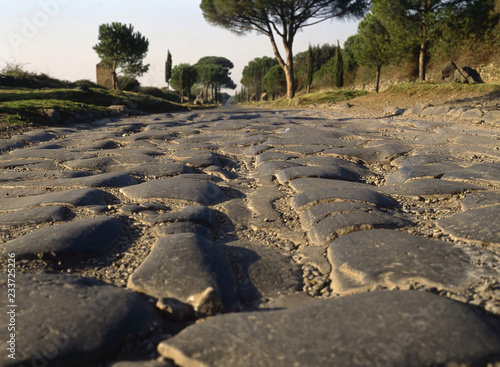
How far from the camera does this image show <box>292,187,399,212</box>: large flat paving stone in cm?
227

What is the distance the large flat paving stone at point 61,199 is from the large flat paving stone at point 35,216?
0.38 feet

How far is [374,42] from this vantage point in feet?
60.3

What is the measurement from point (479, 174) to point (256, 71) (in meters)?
51.7

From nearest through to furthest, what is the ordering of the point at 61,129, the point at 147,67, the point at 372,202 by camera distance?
the point at 372,202
the point at 61,129
the point at 147,67

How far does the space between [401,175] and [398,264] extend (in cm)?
164

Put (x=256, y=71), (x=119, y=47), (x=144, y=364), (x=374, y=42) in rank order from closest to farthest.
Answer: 1. (x=144, y=364)
2. (x=374, y=42)
3. (x=119, y=47)
4. (x=256, y=71)

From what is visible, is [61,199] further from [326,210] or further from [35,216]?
[326,210]

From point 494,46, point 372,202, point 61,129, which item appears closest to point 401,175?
point 372,202

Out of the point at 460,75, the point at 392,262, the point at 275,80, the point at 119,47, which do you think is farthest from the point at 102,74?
the point at 392,262

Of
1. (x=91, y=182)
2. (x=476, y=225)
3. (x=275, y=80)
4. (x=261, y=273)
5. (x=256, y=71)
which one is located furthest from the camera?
(x=256, y=71)

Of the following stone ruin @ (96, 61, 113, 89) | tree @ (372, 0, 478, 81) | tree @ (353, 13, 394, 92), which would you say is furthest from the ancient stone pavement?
stone ruin @ (96, 61, 113, 89)

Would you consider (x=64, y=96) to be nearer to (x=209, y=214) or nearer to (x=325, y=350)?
(x=209, y=214)

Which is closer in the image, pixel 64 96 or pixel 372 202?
A: pixel 372 202

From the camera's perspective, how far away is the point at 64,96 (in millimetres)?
10180
